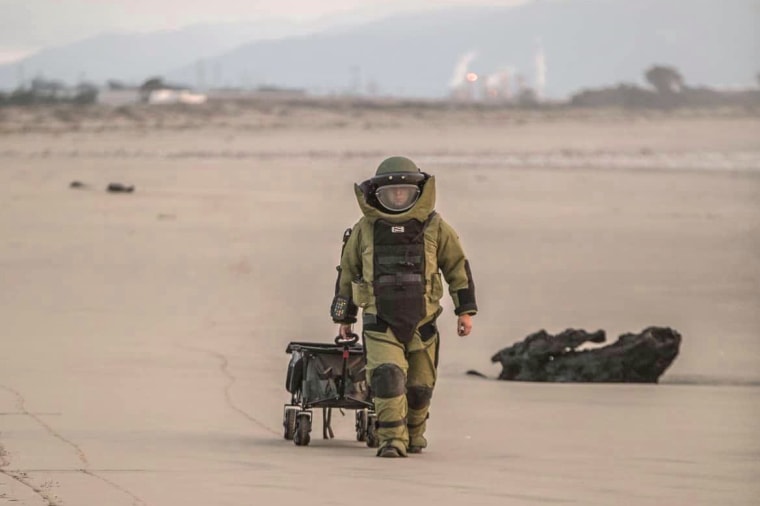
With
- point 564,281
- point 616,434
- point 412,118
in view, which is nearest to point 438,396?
point 616,434

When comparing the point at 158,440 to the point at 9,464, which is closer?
the point at 9,464

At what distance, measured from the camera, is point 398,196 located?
938 centimetres

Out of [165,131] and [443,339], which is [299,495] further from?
[165,131]

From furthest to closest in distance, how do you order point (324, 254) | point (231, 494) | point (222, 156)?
1. point (222, 156)
2. point (324, 254)
3. point (231, 494)

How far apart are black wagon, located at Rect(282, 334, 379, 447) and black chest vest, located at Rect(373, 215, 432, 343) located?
42cm

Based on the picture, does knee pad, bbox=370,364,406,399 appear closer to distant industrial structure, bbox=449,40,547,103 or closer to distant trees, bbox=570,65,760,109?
distant trees, bbox=570,65,760,109

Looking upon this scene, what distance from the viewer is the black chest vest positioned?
9.34 m

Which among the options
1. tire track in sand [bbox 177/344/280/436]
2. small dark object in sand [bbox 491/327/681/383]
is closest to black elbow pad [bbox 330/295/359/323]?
tire track in sand [bbox 177/344/280/436]

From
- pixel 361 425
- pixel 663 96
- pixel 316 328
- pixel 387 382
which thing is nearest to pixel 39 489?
pixel 387 382

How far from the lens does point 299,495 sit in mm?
7738

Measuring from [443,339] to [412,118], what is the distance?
6961 centimetres

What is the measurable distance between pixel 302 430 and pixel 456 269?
111 centimetres

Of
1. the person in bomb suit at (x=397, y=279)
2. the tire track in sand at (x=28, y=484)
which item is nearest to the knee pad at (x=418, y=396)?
the person in bomb suit at (x=397, y=279)

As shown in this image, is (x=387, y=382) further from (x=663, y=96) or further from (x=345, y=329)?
(x=663, y=96)
